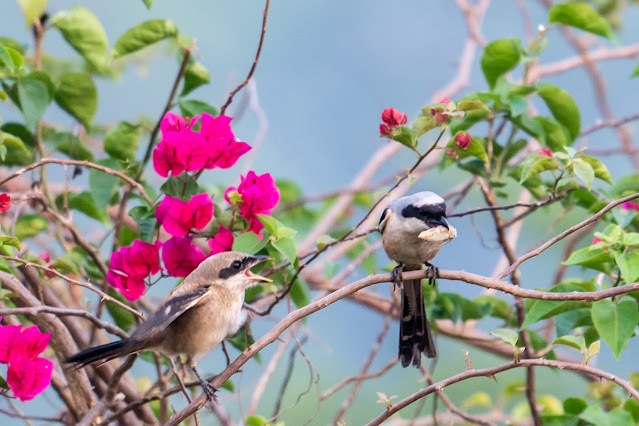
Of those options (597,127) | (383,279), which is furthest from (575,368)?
(597,127)

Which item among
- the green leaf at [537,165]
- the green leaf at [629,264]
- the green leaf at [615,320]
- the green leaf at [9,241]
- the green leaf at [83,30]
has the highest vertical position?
the green leaf at [83,30]

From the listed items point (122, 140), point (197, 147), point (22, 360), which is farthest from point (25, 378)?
point (122, 140)

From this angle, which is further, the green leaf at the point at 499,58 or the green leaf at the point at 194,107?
the green leaf at the point at 499,58

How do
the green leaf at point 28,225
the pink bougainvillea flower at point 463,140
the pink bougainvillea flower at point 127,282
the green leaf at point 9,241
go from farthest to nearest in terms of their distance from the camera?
the green leaf at point 28,225
the pink bougainvillea flower at point 463,140
the pink bougainvillea flower at point 127,282
the green leaf at point 9,241

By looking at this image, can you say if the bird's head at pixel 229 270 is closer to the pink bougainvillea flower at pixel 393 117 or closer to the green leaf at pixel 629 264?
the pink bougainvillea flower at pixel 393 117

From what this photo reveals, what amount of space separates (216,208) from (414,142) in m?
0.42

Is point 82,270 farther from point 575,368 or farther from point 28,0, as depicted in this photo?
point 575,368

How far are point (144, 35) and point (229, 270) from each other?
2.22ft

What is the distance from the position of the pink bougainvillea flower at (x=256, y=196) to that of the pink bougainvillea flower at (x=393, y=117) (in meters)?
0.27

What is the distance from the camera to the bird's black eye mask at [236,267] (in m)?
1.30

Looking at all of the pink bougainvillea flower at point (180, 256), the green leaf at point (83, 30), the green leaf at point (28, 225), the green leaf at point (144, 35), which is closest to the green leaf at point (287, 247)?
the pink bougainvillea flower at point (180, 256)

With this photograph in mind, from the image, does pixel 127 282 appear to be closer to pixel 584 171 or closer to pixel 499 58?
pixel 584 171

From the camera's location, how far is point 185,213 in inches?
55.1

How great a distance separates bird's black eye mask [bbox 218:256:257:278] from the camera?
1300mm
